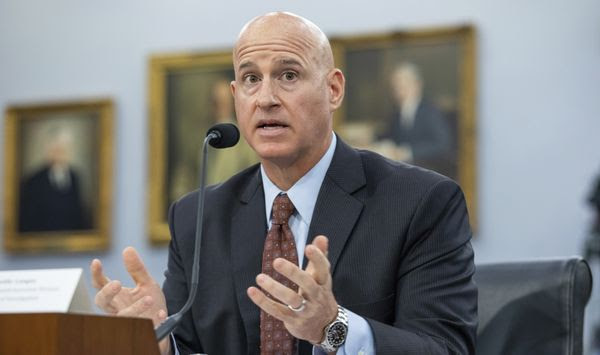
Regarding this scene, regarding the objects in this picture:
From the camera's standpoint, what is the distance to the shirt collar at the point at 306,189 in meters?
3.51

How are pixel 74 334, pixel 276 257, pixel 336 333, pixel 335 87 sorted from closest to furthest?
1. pixel 74 334
2. pixel 336 333
3. pixel 276 257
4. pixel 335 87

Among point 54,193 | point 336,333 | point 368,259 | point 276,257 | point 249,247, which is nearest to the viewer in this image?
point 336,333

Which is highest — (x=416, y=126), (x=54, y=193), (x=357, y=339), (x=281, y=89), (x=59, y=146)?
(x=281, y=89)

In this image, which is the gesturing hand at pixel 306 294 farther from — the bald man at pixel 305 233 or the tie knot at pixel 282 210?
the tie knot at pixel 282 210

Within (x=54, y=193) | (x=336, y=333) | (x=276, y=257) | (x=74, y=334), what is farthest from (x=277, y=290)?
(x=54, y=193)

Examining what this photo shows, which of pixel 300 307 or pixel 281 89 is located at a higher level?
pixel 281 89

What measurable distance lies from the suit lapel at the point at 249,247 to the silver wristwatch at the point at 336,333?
0.58 meters

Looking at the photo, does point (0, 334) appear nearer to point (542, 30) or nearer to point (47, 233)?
point (542, 30)

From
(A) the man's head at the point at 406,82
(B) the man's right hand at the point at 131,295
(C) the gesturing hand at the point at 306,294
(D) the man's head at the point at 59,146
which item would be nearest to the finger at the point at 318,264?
(C) the gesturing hand at the point at 306,294

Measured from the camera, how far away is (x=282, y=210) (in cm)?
350

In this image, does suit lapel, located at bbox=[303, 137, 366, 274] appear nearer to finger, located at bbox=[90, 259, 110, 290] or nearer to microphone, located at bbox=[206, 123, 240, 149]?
microphone, located at bbox=[206, 123, 240, 149]

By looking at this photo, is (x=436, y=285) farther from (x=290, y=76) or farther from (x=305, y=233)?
(x=290, y=76)

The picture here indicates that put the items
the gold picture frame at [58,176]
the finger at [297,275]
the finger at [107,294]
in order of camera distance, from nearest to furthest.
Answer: the finger at [297,275] → the finger at [107,294] → the gold picture frame at [58,176]

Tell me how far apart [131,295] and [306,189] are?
2.61 ft
